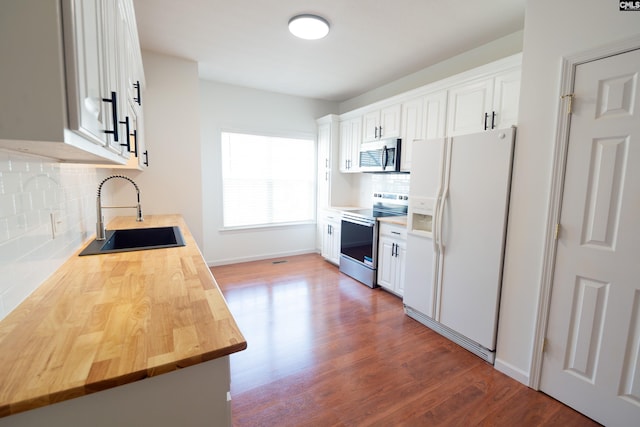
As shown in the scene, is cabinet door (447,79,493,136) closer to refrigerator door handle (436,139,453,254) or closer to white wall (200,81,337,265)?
refrigerator door handle (436,139,453,254)

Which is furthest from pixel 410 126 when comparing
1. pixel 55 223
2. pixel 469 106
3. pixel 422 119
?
pixel 55 223

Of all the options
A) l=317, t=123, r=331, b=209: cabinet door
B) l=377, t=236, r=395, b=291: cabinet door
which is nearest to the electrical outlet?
l=377, t=236, r=395, b=291: cabinet door

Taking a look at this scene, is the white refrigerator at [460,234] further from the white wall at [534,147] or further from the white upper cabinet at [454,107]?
the white upper cabinet at [454,107]

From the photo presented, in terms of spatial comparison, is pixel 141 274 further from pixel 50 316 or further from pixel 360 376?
pixel 360 376

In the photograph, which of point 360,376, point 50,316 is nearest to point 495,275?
point 360,376

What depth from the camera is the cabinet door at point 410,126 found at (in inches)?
128

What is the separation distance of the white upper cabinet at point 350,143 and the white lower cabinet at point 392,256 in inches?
51.3

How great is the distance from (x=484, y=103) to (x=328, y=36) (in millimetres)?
1619

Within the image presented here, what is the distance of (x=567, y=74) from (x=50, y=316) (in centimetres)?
275

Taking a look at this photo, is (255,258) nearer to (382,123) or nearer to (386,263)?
(386,263)

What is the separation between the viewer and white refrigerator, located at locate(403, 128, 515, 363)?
6.81 ft

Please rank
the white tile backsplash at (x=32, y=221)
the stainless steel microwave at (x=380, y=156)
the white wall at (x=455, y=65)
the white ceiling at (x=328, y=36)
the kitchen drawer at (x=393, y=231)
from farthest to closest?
the stainless steel microwave at (x=380, y=156)
the kitchen drawer at (x=393, y=231)
the white wall at (x=455, y=65)
the white ceiling at (x=328, y=36)
the white tile backsplash at (x=32, y=221)

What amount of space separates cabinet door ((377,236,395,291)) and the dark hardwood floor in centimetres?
26

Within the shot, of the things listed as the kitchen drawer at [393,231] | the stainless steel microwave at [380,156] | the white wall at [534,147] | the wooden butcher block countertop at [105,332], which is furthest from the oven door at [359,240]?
the wooden butcher block countertop at [105,332]
